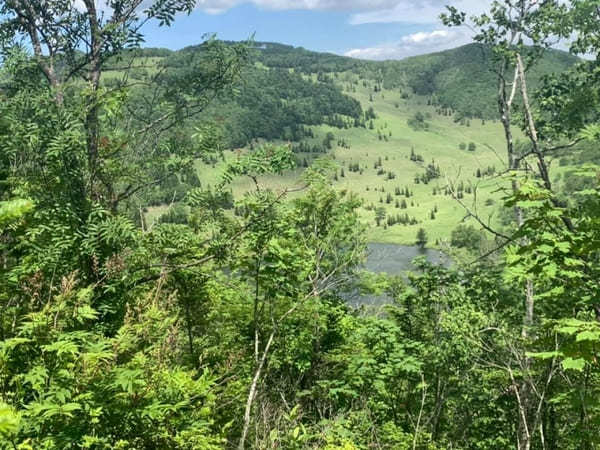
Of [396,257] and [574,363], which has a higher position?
[574,363]

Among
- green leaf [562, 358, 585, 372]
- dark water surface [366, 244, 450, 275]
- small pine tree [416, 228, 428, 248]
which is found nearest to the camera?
green leaf [562, 358, 585, 372]

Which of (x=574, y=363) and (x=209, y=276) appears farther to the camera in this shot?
(x=209, y=276)

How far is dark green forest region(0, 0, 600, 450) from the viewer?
201 inches

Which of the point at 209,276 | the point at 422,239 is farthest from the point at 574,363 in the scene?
the point at 422,239

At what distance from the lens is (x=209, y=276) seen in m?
10.7

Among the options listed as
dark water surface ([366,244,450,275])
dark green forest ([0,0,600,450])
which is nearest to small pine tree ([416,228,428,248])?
dark water surface ([366,244,450,275])

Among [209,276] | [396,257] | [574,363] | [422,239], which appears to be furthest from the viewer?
[422,239]

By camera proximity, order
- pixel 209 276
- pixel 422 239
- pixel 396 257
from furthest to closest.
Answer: pixel 422 239, pixel 396 257, pixel 209 276

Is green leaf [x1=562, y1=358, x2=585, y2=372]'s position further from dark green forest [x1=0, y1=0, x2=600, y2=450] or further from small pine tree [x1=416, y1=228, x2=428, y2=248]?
small pine tree [x1=416, y1=228, x2=428, y2=248]

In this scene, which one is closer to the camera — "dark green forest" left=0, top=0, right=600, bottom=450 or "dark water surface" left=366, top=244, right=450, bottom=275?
"dark green forest" left=0, top=0, right=600, bottom=450

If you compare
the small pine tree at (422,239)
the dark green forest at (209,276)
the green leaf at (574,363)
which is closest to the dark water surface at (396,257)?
the small pine tree at (422,239)

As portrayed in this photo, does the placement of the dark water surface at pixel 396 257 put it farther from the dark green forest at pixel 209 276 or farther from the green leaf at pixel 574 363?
the green leaf at pixel 574 363

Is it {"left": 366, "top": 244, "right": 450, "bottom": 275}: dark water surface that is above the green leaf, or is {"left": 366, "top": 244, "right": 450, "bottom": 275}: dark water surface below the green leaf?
below

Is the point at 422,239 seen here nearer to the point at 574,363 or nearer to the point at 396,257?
the point at 396,257
